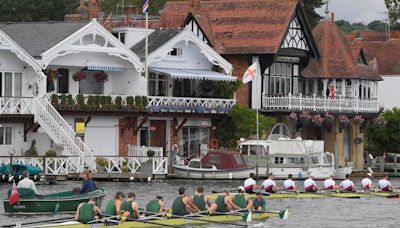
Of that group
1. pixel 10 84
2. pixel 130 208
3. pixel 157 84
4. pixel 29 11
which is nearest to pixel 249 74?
pixel 157 84

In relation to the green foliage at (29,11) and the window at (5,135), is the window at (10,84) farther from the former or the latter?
the green foliage at (29,11)

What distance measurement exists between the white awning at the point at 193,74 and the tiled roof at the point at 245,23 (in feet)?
12.0

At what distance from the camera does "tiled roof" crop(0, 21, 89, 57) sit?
82812mm

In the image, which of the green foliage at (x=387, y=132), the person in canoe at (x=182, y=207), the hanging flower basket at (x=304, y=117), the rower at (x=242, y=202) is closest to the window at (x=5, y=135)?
the hanging flower basket at (x=304, y=117)

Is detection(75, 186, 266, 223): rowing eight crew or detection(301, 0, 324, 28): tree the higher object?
detection(301, 0, 324, 28): tree

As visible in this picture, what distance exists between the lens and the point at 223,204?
57781 mm

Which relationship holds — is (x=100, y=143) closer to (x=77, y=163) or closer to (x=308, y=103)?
(x=77, y=163)

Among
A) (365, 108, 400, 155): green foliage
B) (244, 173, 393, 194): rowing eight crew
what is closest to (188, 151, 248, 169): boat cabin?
(244, 173, 393, 194): rowing eight crew

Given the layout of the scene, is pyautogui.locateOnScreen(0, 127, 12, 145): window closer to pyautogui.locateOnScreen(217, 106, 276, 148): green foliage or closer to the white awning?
the white awning

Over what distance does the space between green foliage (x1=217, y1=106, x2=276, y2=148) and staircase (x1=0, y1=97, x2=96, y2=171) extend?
44.3 feet

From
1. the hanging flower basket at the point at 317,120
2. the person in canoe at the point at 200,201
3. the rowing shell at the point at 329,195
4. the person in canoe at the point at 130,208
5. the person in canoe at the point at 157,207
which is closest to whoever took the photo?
the person in canoe at the point at 130,208

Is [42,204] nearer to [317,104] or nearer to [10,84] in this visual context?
[10,84]

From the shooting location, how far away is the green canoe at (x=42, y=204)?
188ft

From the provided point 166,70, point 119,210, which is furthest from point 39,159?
point 119,210
